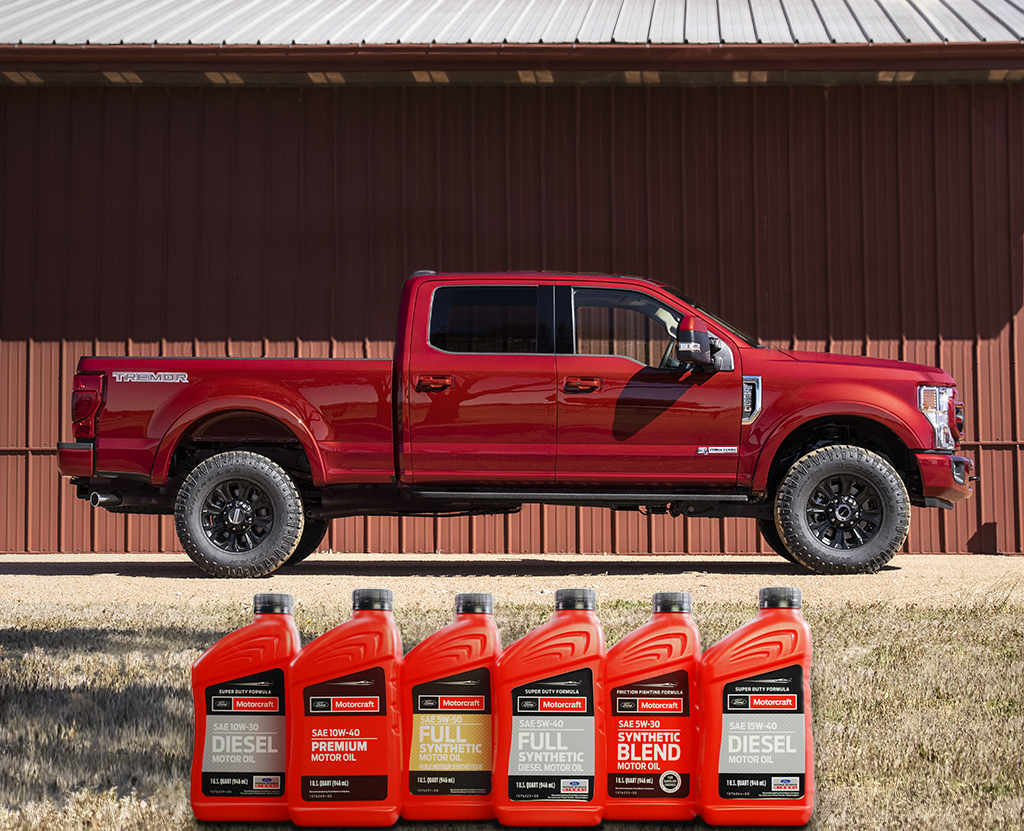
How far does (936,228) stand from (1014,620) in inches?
279

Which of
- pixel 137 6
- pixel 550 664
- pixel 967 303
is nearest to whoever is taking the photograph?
pixel 550 664

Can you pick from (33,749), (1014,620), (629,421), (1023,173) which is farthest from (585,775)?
(1023,173)

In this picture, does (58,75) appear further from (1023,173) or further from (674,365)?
(1023,173)

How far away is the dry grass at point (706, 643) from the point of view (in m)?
2.92

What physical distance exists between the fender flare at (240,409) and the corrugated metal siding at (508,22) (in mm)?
5303

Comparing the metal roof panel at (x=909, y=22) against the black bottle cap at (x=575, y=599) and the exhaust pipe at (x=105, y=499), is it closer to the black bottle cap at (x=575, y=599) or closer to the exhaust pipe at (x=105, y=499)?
the exhaust pipe at (x=105, y=499)

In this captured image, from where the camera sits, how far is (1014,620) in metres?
5.55

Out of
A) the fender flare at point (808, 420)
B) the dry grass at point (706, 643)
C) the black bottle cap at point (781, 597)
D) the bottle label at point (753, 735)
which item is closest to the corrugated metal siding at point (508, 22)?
the fender flare at point (808, 420)

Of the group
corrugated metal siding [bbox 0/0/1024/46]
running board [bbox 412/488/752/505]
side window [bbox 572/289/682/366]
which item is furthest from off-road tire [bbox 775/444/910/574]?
corrugated metal siding [bbox 0/0/1024/46]

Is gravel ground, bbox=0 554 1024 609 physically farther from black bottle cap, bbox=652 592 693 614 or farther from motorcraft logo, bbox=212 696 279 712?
black bottle cap, bbox=652 592 693 614

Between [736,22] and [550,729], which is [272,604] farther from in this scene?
[736,22]

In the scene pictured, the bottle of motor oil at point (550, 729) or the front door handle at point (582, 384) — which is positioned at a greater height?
the front door handle at point (582, 384)

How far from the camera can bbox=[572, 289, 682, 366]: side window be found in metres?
7.80

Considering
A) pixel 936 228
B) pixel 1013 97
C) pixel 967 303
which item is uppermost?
pixel 1013 97
